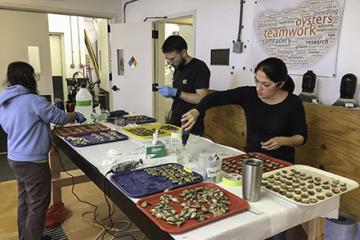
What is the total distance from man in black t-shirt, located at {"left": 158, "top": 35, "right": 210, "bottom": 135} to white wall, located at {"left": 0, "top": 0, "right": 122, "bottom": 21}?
98.8 inches

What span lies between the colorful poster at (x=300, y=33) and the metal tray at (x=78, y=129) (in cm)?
150

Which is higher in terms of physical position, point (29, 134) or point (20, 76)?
point (20, 76)

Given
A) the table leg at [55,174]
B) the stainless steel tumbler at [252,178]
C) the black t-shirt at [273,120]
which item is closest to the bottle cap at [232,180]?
the stainless steel tumbler at [252,178]

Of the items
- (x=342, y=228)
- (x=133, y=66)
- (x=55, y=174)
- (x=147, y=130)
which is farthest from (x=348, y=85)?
(x=133, y=66)

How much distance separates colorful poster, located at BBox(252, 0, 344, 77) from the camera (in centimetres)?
207

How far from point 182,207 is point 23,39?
4359mm

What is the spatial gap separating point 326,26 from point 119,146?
1.69 metres

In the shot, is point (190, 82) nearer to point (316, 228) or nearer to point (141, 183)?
point (141, 183)

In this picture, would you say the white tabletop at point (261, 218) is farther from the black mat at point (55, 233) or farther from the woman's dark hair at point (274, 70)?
the black mat at point (55, 233)

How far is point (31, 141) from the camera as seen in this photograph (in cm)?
179

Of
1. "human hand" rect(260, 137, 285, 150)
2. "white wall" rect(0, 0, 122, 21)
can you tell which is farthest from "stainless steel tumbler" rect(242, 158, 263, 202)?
"white wall" rect(0, 0, 122, 21)

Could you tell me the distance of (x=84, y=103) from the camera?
2.64 metres

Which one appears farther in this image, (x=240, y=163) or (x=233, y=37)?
(x=233, y=37)

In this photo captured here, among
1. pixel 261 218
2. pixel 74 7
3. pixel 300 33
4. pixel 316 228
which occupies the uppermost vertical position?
pixel 74 7
